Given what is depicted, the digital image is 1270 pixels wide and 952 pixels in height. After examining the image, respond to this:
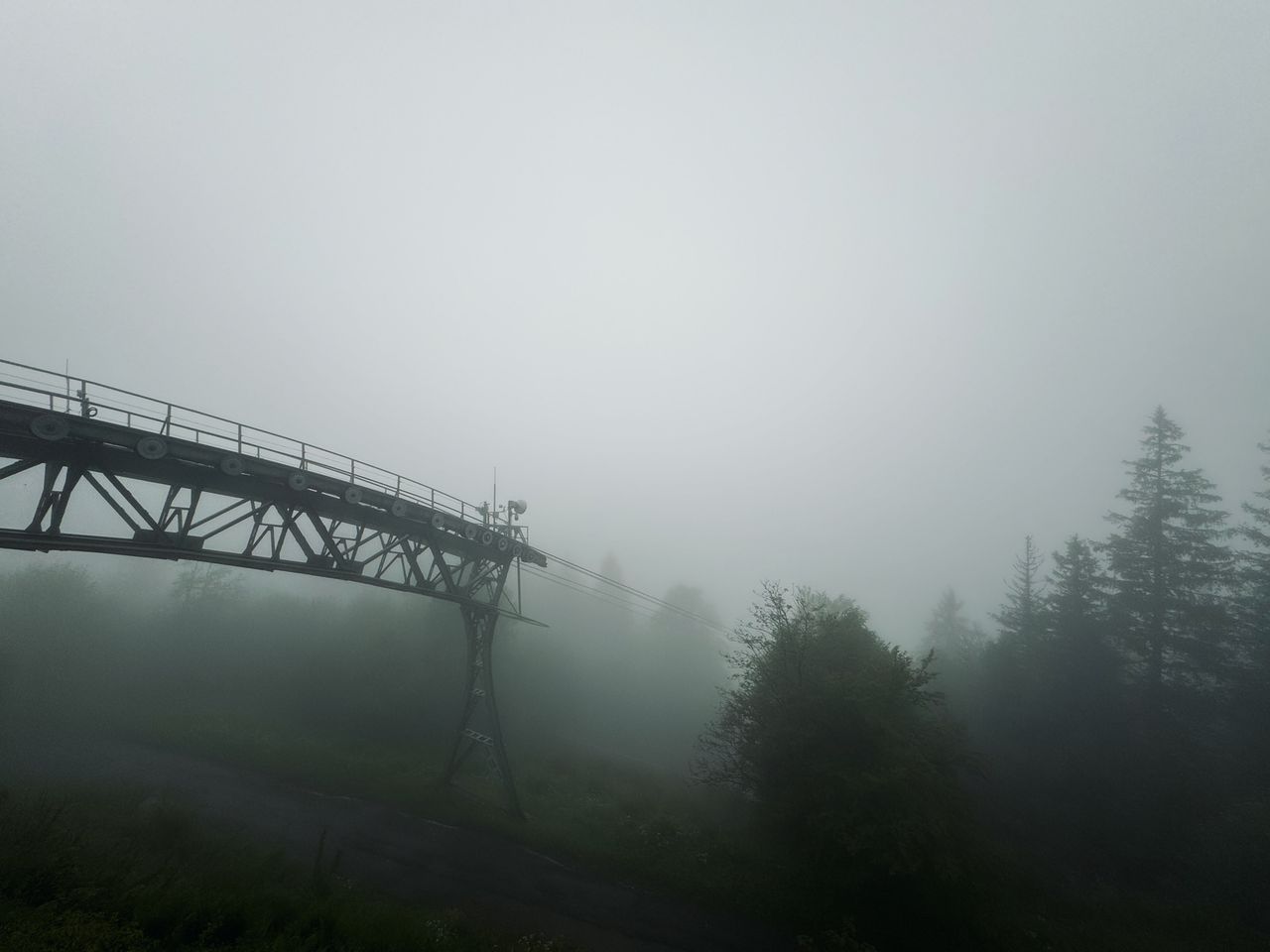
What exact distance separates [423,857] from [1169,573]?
3479 centimetres

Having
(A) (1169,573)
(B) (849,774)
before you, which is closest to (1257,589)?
(A) (1169,573)

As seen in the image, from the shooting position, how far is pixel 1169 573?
25.3 meters

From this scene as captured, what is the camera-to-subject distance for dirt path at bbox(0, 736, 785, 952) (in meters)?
14.5

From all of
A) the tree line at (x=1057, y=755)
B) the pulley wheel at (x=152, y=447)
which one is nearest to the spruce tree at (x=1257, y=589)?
the tree line at (x=1057, y=755)

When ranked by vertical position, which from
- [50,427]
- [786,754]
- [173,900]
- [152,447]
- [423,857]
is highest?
[152,447]

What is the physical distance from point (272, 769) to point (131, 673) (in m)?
19.8

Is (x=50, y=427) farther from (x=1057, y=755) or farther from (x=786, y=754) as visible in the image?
(x=1057, y=755)

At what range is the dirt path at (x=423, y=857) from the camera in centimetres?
1449

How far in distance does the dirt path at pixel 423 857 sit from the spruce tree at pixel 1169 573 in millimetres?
24377

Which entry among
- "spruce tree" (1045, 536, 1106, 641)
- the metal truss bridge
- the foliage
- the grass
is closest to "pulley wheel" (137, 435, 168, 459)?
the metal truss bridge

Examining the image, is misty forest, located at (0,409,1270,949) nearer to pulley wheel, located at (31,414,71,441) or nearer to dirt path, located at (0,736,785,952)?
dirt path, located at (0,736,785,952)

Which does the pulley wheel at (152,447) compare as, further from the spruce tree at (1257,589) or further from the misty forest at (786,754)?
the spruce tree at (1257,589)

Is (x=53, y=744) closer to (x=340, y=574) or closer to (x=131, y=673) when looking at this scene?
(x=131, y=673)

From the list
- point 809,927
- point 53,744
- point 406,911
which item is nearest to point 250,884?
point 406,911
